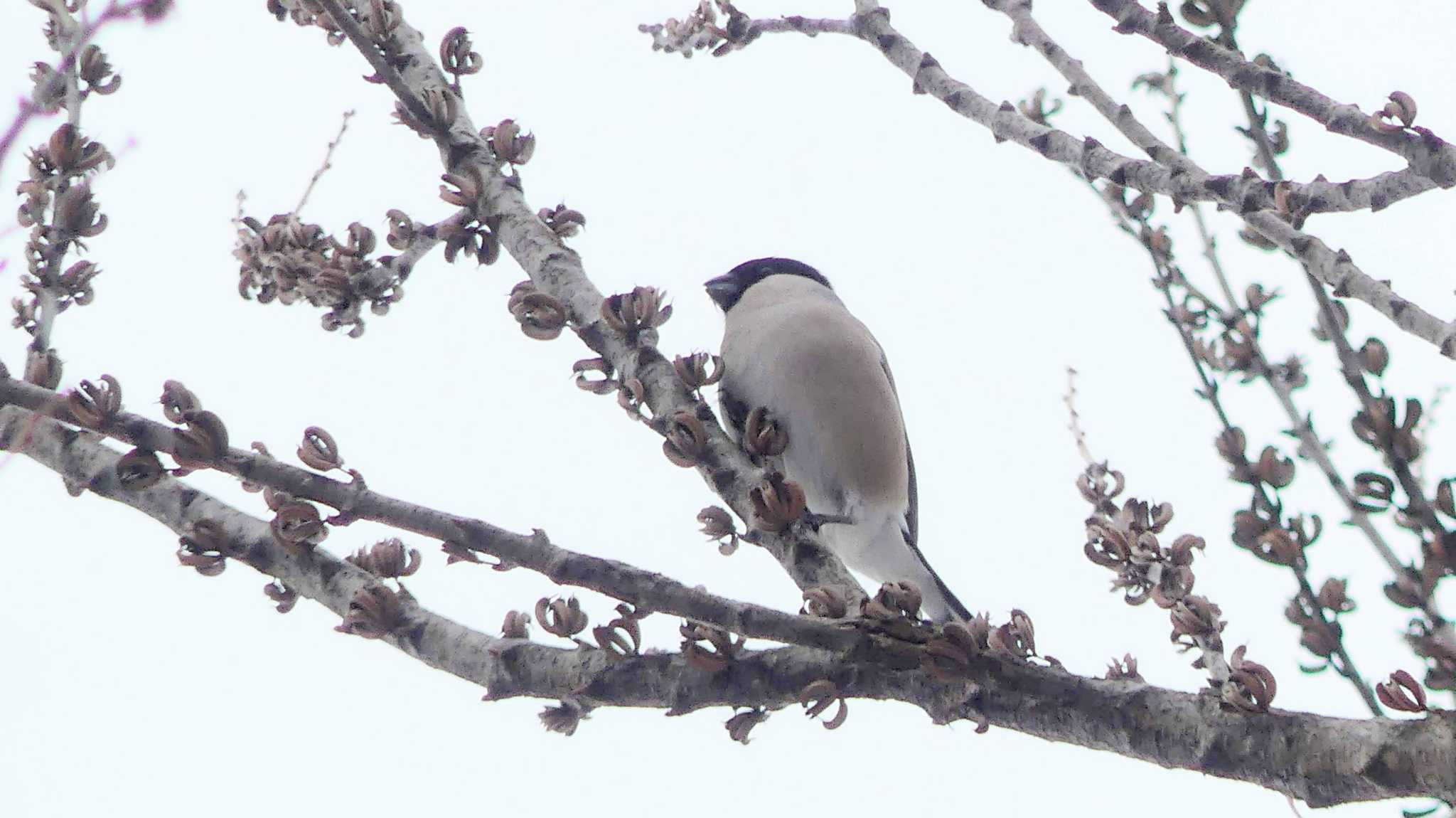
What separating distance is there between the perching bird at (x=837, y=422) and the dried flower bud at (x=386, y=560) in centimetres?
136

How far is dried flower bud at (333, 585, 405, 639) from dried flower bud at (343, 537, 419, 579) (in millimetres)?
76

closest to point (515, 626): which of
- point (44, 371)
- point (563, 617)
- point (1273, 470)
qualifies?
point (563, 617)

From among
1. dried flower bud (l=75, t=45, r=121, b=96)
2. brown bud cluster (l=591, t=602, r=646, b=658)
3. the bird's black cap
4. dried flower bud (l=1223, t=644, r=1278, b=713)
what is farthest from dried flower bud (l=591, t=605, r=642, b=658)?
the bird's black cap

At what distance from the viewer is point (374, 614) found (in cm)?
166

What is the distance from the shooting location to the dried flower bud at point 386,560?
5.77ft

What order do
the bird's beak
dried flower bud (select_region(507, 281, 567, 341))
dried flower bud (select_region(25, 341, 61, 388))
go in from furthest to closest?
the bird's beak < dried flower bud (select_region(507, 281, 567, 341)) < dried flower bud (select_region(25, 341, 61, 388))

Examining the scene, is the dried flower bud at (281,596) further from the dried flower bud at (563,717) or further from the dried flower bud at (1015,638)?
the dried flower bud at (1015,638)

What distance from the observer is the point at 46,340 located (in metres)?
1.95

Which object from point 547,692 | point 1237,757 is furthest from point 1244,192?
point 547,692

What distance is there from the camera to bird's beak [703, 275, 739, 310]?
4.18m

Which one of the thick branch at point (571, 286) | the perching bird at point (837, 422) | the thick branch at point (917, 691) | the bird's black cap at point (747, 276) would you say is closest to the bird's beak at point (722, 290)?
the bird's black cap at point (747, 276)

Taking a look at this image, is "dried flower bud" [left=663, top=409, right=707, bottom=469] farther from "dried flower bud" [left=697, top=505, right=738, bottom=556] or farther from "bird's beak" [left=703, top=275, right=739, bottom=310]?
"bird's beak" [left=703, top=275, right=739, bottom=310]

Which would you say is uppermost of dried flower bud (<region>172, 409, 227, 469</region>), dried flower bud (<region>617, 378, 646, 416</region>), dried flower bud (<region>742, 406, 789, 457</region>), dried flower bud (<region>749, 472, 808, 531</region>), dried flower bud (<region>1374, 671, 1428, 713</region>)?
dried flower bud (<region>617, 378, 646, 416</region>)

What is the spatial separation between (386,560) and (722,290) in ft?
8.35
